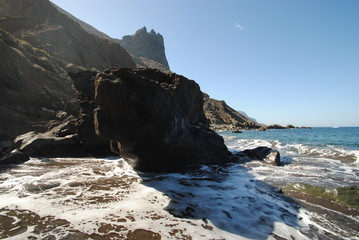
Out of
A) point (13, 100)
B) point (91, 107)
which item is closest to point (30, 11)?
point (13, 100)

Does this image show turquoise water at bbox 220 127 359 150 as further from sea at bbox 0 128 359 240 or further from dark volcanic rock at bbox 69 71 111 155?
dark volcanic rock at bbox 69 71 111 155

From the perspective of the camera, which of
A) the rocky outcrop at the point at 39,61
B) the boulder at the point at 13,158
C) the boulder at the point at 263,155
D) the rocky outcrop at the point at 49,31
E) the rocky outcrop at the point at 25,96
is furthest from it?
the rocky outcrop at the point at 49,31

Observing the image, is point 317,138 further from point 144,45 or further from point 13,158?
point 144,45

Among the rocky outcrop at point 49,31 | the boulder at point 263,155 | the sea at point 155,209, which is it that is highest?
the rocky outcrop at point 49,31

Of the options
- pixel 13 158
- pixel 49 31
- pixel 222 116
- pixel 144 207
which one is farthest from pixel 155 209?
pixel 222 116

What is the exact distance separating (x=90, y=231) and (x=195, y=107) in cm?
1380

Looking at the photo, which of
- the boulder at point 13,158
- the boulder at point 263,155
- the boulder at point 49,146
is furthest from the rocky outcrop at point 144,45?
the boulder at point 13,158

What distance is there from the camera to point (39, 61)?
27906 mm

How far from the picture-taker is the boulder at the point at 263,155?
12957 mm

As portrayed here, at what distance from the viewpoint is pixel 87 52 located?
44562mm

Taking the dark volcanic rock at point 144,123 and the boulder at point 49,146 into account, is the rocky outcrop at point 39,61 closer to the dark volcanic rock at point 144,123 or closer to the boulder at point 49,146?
the boulder at point 49,146

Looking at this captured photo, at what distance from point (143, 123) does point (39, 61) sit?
2744 cm

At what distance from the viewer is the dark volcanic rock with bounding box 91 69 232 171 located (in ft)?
22.4

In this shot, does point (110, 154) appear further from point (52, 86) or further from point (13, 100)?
point (52, 86)
